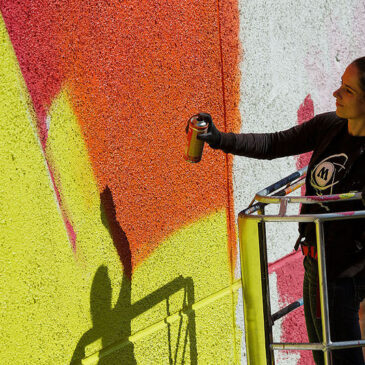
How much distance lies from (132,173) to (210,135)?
535mm

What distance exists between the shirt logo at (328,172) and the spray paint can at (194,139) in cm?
50

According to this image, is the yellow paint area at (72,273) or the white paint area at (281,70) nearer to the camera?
the yellow paint area at (72,273)

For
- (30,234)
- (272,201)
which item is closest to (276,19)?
(272,201)

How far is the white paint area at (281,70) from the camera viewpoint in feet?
12.4

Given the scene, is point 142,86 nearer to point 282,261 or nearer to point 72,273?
point 72,273

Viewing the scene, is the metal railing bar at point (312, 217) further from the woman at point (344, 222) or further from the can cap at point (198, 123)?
the can cap at point (198, 123)

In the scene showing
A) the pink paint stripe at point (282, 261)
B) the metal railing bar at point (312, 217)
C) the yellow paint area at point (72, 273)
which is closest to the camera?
the metal railing bar at point (312, 217)

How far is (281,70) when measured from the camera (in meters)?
4.04

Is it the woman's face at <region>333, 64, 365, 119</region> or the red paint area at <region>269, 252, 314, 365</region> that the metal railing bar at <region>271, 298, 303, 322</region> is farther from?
the red paint area at <region>269, 252, 314, 365</region>

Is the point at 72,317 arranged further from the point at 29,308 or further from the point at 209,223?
the point at 209,223

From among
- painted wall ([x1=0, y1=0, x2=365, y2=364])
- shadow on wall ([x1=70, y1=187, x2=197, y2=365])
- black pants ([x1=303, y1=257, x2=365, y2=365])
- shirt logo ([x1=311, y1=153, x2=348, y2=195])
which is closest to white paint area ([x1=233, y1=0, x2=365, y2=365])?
painted wall ([x1=0, y1=0, x2=365, y2=364])

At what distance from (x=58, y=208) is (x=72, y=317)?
496 mm

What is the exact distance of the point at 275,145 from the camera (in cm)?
291


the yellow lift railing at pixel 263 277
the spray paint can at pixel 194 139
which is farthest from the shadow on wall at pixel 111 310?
the yellow lift railing at pixel 263 277
